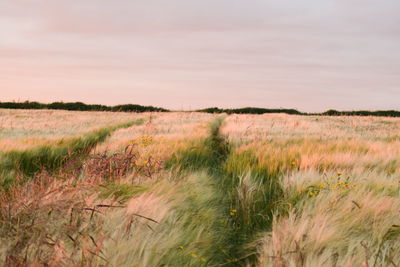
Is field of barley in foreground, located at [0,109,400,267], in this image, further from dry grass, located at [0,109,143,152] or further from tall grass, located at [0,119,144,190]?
dry grass, located at [0,109,143,152]

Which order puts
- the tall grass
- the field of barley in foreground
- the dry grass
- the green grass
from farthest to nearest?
the dry grass < the tall grass < the green grass < the field of barley in foreground

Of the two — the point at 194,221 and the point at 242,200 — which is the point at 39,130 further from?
the point at 194,221

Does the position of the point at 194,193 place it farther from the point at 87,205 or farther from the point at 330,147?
the point at 330,147

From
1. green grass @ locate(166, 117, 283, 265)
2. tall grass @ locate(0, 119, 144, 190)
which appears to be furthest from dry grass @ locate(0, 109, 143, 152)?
green grass @ locate(166, 117, 283, 265)

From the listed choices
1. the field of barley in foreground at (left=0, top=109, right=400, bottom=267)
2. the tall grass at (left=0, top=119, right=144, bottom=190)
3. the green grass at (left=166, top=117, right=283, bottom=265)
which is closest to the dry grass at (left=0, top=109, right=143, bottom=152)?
the tall grass at (left=0, top=119, right=144, bottom=190)

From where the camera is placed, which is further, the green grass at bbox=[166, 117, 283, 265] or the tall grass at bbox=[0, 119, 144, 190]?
the tall grass at bbox=[0, 119, 144, 190]

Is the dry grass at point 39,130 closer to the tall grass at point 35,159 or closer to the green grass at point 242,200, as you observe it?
the tall grass at point 35,159

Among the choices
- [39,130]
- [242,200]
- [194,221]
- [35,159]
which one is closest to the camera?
[194,221]

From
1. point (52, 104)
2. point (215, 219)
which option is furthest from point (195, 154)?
point (52, 104)

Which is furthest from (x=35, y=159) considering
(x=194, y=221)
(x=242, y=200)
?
(x=194, y=221)

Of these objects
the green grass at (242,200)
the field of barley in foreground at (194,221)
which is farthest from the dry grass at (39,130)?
the green grass at (242,200)

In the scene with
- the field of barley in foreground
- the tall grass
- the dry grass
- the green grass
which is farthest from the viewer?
the dry grass

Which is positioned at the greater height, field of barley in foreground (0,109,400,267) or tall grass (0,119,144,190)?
field of barley in foreground (0,109,400,267)

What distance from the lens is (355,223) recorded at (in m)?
2.56
